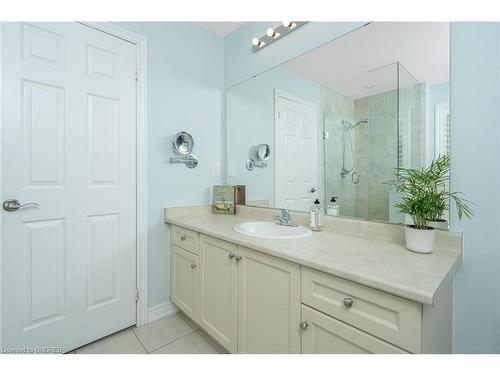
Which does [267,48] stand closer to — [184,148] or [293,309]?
[184,148]

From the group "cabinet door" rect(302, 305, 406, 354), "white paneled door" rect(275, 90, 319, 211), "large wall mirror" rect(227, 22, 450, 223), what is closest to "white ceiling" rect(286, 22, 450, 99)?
"large wall mirror" rect(227, 22, 450, 223)

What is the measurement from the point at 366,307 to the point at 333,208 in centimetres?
75

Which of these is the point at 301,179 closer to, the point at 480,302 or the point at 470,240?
the point at 470,240

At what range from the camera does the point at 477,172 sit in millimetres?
1003

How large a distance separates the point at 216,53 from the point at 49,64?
4.17 ft

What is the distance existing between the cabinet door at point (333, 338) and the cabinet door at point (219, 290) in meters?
0.45

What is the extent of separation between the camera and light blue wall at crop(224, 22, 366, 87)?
4.83 feet

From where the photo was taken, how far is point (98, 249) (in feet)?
5.20

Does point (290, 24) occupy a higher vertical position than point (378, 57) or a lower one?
higher

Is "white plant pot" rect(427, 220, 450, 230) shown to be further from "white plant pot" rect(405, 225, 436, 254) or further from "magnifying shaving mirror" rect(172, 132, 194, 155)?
"magnifying shaving mirror" rect(172, 132, 194, 155)

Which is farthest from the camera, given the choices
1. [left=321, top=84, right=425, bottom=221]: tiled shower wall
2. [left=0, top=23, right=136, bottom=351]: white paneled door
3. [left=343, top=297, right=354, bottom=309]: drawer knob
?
[left=0, top=23, right=136, bottom=351]: white paneled door

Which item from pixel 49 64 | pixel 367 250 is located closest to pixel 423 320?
pixel 367 250

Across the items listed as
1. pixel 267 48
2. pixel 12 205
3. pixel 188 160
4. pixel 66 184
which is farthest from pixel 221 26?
pixel 12 205

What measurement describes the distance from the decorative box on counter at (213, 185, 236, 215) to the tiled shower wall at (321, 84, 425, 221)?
845mm
